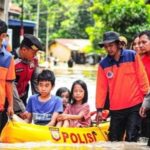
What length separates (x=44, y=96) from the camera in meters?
7.92

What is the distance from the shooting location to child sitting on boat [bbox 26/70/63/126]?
25.8ft

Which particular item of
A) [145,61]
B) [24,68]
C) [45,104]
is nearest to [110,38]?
[145,61]

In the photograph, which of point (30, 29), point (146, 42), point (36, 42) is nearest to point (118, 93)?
point (146, 42)

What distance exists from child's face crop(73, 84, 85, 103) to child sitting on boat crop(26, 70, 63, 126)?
1.66 feet

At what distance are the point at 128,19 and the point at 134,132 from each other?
85.5ft

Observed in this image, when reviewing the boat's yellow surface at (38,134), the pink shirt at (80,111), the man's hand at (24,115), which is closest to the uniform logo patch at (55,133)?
the boat's yellow surface at (38,134)

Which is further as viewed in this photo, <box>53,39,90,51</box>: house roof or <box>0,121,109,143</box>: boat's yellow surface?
<box>53,39,90,51</box>: house roof

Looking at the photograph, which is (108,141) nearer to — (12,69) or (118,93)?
(118,93)

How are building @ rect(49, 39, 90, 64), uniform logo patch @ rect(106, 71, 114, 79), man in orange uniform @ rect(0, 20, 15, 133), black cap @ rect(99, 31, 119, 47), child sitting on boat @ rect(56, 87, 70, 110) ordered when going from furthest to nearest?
building @ rect(49, 39, 90, 64) → child sitting on boat @ rect(56, 87, 70, 110) → uniform logo patch @ rect(106, 71, 114, 79) → black cap @ rect(99, 31, 119, 47) → man in orange uniform @ rect(0, 20, 15, 133)

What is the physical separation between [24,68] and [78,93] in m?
0.86

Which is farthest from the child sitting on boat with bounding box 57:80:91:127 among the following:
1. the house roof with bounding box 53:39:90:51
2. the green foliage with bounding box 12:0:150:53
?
the house roof with bounding box 53:39:90:51

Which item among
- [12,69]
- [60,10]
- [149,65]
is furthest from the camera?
[60,10]

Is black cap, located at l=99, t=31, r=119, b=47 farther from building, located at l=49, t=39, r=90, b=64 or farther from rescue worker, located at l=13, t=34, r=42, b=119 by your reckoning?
building, located at l=49, t=39, r=90, b=64

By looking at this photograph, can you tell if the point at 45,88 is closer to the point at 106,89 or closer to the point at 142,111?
the point at 106,89
